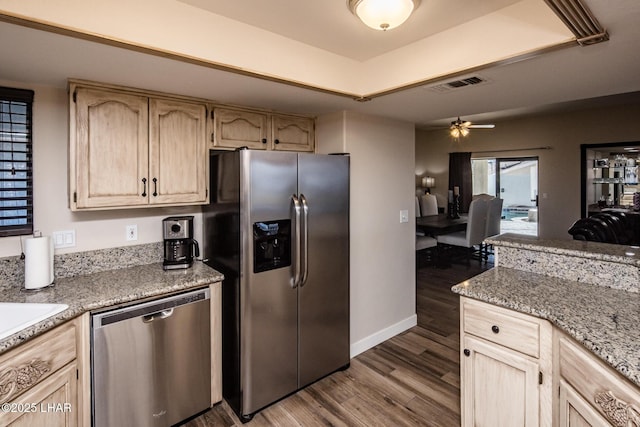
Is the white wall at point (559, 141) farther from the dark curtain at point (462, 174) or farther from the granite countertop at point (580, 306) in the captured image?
the granite countertop at point (580, 306)

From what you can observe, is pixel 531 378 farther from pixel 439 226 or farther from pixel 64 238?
pixel 439 226

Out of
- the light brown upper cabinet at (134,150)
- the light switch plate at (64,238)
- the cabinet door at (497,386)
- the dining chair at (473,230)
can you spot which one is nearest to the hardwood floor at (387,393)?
the cabinet door at (497,386)

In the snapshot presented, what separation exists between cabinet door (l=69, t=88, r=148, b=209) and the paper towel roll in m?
0.27

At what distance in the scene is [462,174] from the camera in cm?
761

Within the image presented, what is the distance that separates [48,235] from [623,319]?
119 inches

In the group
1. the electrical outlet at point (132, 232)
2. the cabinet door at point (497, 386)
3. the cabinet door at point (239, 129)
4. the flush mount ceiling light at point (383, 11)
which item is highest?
the flush mount ceiling light at point (383, 11)

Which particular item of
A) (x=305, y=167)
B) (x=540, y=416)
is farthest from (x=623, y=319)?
(x=305, y=167)

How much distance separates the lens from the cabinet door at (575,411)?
116cm

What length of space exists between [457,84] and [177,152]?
1871 mm

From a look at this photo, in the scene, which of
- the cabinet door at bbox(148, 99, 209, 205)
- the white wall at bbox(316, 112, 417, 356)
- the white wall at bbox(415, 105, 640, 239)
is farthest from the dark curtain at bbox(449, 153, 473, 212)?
the cabinet door at bbox(148, 99, 209, 205)

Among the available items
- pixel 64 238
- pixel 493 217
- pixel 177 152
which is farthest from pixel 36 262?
pixel 493 217

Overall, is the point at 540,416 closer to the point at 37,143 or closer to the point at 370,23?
the point at 370,23

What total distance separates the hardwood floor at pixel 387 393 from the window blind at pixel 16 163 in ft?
5.28

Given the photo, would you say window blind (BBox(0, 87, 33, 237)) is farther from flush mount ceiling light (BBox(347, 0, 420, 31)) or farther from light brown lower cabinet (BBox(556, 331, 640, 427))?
light brown lower cabinet (BBox(556, 331, 640, 427))
